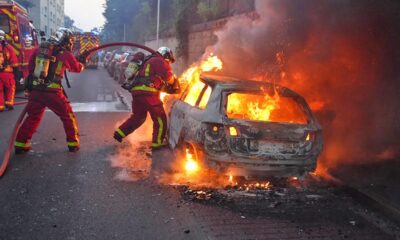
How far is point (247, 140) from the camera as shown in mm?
5043

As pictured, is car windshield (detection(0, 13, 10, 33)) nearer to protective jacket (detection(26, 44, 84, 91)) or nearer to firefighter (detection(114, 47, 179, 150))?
protective jacket (detection(26, 44, 84, 91))

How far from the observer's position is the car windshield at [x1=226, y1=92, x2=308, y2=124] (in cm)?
568

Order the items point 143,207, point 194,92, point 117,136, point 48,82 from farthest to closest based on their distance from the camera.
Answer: point 117,136 → point 48,82 → point 194,92 → point 143,207

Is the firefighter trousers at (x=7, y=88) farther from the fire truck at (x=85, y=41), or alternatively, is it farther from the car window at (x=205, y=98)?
the fire truck at (x=85, y=41)

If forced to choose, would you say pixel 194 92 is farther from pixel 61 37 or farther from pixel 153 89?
pixel 61 37

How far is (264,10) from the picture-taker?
31.7 feet

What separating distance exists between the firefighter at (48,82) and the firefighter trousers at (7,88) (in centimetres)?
441

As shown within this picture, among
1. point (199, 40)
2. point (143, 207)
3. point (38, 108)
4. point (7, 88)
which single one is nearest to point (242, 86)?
point (143, 207)

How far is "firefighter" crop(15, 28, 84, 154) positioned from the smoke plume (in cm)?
442

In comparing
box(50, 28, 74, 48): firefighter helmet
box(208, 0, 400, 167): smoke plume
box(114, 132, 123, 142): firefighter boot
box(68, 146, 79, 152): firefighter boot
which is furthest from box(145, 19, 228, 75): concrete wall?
box(68, 146, 79, 152): firefighter boot

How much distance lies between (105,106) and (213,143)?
28.4ft

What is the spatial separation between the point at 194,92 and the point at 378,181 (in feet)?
9.81

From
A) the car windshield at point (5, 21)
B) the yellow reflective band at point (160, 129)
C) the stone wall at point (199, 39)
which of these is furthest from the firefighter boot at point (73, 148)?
the stone wall at point (199, 39)

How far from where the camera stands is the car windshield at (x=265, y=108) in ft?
18.6
